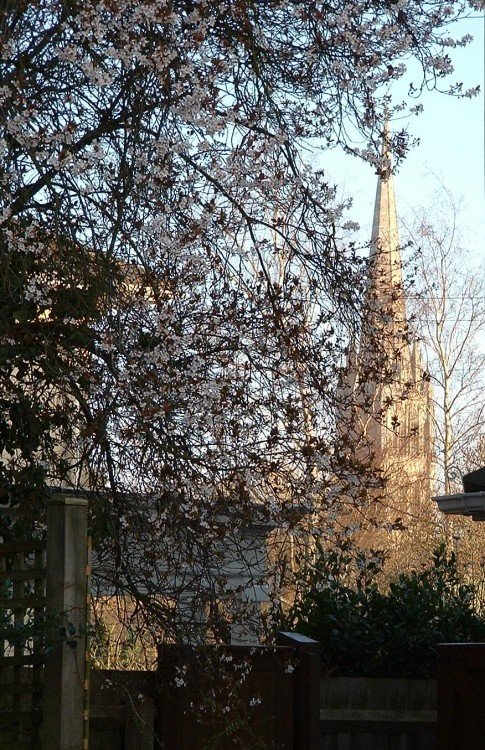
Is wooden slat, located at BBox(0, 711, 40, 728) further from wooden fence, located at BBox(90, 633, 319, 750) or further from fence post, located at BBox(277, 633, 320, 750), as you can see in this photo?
fence post, located at BBox(277, 633, 320, 750)

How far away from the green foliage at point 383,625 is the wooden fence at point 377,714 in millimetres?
331

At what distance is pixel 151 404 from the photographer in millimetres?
4586

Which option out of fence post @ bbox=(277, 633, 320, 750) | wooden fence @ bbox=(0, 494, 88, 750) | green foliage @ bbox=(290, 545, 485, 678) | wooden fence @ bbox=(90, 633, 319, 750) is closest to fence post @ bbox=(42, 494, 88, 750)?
wooden fence @ bbox=(0, 494, 88, 750)

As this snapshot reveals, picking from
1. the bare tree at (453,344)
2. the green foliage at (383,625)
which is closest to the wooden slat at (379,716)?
the green foliage at (383,625)

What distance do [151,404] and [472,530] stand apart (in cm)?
1642

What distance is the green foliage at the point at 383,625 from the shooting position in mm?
6641

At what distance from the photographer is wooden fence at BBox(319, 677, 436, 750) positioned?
612cm

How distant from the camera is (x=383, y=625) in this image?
6789 mm

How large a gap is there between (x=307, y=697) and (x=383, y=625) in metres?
1.40

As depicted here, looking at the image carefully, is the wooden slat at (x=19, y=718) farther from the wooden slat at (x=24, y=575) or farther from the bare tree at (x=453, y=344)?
the bare tree at (x=453, y=344)

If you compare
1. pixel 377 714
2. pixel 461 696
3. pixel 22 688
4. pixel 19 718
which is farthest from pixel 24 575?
pixel 377 714

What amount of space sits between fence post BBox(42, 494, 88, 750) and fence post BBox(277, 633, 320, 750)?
1300mm

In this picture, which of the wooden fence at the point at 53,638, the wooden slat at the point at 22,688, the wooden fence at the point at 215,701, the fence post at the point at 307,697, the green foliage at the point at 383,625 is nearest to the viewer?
the wooden fence at the point at 53,638

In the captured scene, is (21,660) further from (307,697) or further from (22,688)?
(307,697)
